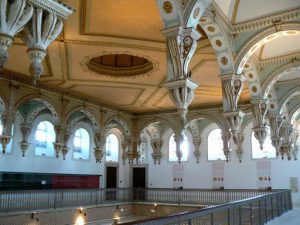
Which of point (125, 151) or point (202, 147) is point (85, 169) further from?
point (202, 147)

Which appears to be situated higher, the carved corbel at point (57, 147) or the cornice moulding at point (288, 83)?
the cornice moulding at point (288, 83)

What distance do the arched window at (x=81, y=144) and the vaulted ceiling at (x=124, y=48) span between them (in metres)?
3.16

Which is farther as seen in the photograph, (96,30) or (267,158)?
(267,158)

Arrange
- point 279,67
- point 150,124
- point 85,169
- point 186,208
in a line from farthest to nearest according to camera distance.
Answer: point 150,124 → point 85,169 → point 186,208 → point 279,67

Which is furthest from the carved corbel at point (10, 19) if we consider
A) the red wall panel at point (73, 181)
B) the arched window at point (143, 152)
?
the arched window at point (143, 152)

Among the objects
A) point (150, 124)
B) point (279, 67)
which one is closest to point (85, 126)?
point (150, 124)

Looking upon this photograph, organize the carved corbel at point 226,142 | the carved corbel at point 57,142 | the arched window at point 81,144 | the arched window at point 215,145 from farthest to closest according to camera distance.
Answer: the arched window at point 215,145
the arched window at point 81,144
the carved corbel at point 226,142
the carved corbel at point 57,142

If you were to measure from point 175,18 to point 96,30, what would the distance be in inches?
160

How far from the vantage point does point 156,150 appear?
81.0 ft

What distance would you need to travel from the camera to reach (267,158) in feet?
70.0

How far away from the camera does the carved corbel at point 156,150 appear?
24.6m

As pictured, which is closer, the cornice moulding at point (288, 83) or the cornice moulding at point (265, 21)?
the cornice moulding at point (265, 21)

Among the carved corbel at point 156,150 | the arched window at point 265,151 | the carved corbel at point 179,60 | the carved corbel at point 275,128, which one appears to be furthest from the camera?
the carved corbel at point 156,150

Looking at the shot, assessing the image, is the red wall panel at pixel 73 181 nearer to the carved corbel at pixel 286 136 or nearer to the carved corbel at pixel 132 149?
the carved corbel at pixel 132 149
